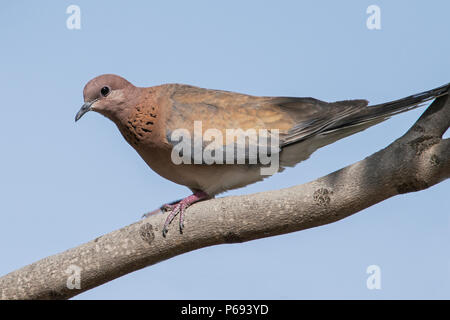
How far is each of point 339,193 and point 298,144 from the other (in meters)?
1.37

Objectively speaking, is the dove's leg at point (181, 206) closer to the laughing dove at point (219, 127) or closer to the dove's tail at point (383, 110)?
the laughing dove at point (219, 127)

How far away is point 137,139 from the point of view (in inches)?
210

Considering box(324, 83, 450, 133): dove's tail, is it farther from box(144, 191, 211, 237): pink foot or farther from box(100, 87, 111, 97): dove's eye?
box(100, 87, 111, 97): dove's eye

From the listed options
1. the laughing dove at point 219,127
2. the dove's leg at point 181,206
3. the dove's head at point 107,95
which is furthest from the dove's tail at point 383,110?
the dove's head at point 107,95

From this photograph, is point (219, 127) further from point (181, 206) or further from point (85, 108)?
point (85, 108)

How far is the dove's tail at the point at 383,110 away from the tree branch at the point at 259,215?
139 mm

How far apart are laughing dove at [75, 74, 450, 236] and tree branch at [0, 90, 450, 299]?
65 centimetres

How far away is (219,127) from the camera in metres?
5.18

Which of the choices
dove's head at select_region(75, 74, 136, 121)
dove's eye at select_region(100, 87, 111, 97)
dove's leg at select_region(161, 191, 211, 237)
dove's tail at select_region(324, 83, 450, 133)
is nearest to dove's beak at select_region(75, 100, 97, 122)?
dove's head at select_region(75, 74, 136, 121)

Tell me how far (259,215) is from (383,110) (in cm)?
137

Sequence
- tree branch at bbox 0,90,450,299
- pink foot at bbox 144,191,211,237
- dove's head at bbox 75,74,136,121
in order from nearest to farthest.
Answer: tree branch at bbox 0,90,450,299
pink foot at bbox 144,191,211,237
dove's head at bbox 75,74,136,121

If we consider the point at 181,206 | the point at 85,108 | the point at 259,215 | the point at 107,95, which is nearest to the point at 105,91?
the point at 107,95

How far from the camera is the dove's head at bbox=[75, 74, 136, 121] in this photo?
5.54 meters
